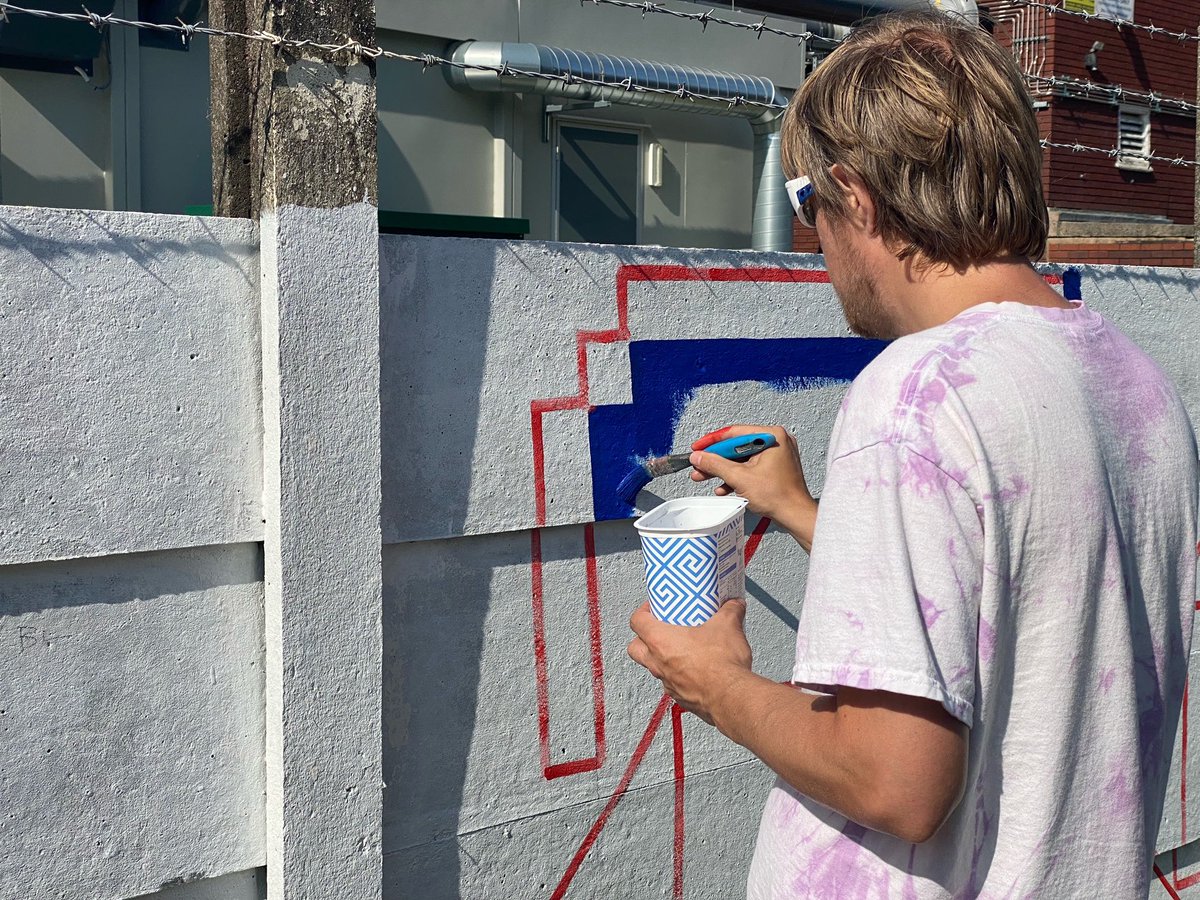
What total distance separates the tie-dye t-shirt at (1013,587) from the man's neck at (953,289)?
0.15ft

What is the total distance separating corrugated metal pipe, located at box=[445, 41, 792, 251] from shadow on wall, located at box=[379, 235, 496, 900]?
4.92 metres

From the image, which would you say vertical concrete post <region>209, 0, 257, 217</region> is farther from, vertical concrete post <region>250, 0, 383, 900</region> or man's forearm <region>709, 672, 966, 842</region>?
man's forearm <region>709, 672, 966, 842</region>

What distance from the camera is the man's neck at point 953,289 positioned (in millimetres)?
1424

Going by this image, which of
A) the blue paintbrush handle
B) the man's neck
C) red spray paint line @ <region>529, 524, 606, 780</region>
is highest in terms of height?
the man's neck

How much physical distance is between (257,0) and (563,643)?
4.63 feet

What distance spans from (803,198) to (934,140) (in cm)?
19

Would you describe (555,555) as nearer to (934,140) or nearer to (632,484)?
(632,484)

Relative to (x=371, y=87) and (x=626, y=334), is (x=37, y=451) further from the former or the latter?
(x=626, y=334)

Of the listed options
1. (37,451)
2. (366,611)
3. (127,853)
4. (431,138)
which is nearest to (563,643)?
(366,611)

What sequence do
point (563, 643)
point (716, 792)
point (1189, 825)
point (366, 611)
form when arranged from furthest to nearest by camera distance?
point (1189, 825) → point (716, 792) → point (563, 643) → point (366, 611)

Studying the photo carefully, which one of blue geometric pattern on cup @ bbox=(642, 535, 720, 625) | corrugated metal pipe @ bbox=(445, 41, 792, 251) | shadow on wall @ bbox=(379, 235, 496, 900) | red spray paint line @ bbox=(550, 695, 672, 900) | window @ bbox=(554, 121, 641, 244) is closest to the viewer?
blue geometric pattern on cup @ bbox=(642, 535, 720, 625)

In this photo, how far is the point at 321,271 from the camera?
2297mm

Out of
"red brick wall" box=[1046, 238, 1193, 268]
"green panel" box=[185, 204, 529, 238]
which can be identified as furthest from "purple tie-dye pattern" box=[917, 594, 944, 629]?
"red brick wall" box=[1046, 238, 1193, 268]

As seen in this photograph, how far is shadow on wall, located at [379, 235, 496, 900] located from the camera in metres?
2.47
